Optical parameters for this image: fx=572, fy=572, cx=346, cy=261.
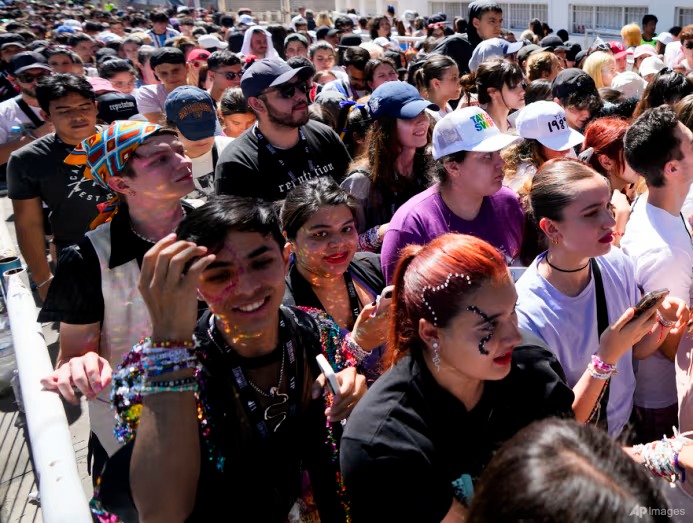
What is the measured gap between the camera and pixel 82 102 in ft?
11.9

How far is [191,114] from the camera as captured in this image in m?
4.10

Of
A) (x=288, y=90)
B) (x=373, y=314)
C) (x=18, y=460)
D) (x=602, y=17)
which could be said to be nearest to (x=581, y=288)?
(x=373, y=314)

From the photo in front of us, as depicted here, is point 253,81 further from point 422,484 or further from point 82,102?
point 422,484

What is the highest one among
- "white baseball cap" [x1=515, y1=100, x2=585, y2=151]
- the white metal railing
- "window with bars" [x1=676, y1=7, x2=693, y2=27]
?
"window with bars" [x1=676, y1=7, x2=693, y2=27]

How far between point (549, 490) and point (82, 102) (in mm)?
3672

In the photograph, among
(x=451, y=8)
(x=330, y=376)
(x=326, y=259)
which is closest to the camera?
(x=330, y=376)

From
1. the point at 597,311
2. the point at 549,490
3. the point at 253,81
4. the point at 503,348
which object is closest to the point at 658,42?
the point at 253,81

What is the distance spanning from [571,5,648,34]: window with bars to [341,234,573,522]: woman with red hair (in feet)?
58.9

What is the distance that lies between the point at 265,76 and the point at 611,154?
2152 mm

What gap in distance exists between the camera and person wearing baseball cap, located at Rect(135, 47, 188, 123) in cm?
605

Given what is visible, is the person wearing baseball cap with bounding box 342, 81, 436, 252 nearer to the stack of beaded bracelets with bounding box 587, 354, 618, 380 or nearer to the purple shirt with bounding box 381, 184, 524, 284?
the purple shirt with bounding box 381, 184, 524, 284

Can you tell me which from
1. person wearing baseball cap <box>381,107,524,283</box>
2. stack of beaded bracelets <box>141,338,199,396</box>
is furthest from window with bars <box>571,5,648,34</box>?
stack of beaded bracelets <box>141,338,199,396</box>

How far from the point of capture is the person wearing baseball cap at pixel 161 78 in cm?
605

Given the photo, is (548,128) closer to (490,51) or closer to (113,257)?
(113,257)
